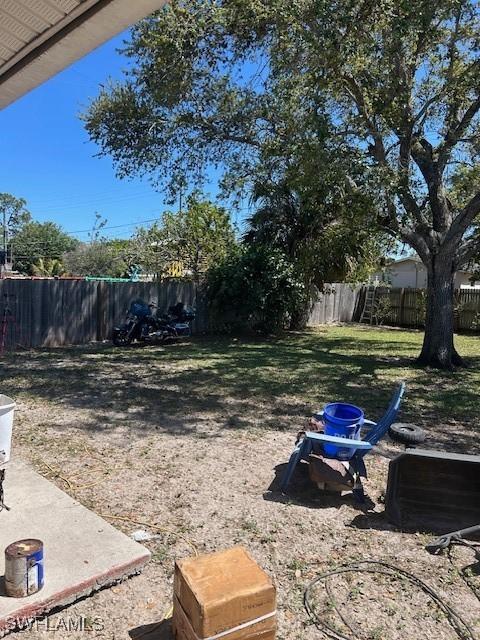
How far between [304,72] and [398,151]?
2.61 meters

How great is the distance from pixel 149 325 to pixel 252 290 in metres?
3.14

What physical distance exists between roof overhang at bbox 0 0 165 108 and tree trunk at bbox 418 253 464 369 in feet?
26.7

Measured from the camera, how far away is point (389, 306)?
19.6 metres

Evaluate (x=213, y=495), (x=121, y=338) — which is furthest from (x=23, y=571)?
(x=121, y=338)

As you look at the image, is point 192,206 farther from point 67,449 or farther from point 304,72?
point 67,449

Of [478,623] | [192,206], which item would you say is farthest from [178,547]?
[192,206]

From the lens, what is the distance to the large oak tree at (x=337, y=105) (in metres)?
7.70

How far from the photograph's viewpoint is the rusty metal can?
2.35m

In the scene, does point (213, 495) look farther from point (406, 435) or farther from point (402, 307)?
point (402, 307)

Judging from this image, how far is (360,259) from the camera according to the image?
15867 mm

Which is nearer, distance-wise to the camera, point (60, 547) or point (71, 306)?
point (60, 547)

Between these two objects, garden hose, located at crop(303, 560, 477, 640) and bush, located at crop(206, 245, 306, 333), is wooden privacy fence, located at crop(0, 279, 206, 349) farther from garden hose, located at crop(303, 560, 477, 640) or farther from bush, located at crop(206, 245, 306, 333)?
garden hose, located at crop(303, 560, 477, 640)

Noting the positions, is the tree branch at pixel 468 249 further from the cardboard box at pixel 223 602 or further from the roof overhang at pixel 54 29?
the cardboard box at pixel 223 602

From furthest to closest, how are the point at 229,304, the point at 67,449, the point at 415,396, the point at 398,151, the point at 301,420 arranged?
the point at 229,304, the point at 398,151, the point at 415,396, the point at 301,420, the point at 67,449
